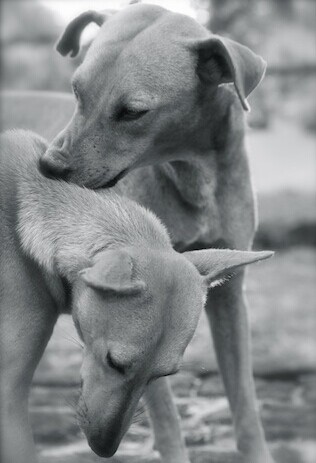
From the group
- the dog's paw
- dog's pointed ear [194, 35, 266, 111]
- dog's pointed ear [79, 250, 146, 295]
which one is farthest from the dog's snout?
the dog's paw

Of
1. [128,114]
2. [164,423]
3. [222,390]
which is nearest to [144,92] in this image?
[128,114]

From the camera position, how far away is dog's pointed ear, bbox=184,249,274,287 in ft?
11.2

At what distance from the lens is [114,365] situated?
10.3ft

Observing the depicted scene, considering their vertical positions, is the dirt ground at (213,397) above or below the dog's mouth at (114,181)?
below

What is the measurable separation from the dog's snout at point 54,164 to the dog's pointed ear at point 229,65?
0.82 meters

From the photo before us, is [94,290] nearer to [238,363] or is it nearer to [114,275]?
[114,275]

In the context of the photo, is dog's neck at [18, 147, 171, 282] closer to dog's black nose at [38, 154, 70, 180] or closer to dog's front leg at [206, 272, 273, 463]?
dog's black nose at [38, 154, 70, 180]

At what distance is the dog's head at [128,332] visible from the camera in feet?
10.3

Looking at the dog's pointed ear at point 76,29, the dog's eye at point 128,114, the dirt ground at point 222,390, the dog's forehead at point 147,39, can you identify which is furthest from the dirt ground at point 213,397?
the dog's pointed ear at point 76,29

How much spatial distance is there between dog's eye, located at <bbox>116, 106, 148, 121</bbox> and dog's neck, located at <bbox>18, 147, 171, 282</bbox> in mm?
358

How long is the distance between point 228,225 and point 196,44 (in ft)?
2.91

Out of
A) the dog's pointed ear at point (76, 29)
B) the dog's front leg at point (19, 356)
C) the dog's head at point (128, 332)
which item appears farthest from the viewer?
the dog's pointed ear at point (76, 29)

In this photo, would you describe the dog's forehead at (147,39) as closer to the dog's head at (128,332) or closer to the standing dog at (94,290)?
the standing dog at (94,290)

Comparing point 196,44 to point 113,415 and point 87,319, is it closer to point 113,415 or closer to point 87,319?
point 87,319
